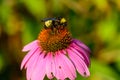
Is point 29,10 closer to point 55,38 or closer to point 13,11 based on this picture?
point 13,11

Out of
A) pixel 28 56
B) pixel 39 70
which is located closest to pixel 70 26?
pixel 28 56

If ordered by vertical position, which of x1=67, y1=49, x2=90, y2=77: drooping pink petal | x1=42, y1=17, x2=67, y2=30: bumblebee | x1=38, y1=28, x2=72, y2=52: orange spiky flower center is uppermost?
x1=42, y1=17, x2=67, y2=30: bumblebee

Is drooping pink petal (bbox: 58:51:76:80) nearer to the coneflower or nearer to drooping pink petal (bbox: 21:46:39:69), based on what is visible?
the coneflower

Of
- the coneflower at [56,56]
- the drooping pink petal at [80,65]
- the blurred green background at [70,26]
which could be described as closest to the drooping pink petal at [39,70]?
the coneflower at [56,56]

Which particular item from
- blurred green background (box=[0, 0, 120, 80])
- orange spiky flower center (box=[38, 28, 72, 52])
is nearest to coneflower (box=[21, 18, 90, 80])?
orange spiky flower center (box=[38, 28, 72, 52])

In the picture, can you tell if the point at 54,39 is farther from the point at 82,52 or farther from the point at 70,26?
the point at 70,26

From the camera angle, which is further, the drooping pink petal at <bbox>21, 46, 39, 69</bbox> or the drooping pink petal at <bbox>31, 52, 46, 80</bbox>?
the drooping pink petal at <bbox>21, 46, 39, 69</bbox>
